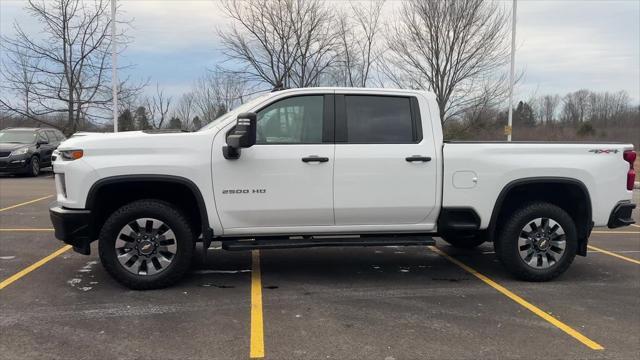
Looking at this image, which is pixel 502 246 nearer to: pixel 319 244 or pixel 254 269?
pixel 319 244

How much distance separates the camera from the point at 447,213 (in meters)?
5.53

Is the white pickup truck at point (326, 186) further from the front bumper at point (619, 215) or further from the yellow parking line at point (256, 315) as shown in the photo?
the yellow parking line at point (256, 315)

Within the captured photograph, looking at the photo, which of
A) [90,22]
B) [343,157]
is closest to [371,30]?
[90,22]

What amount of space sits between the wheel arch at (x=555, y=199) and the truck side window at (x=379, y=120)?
3.86 ft

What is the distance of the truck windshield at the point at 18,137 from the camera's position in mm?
18194

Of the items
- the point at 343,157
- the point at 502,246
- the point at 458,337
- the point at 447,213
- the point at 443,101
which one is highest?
the point at 443,101

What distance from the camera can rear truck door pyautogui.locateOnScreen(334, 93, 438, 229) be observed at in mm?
5301

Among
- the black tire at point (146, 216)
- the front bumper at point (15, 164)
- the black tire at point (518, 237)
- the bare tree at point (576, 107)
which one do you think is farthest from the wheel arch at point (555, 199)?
the bare tree at point (576, 107)

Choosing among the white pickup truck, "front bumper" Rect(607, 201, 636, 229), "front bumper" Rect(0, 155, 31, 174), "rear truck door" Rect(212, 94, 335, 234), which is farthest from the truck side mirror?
"front bumper" Rect(0, 155, 31, 174)

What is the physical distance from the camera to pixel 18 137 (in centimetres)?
1839

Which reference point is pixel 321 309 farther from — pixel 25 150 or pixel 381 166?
pixel 25 150

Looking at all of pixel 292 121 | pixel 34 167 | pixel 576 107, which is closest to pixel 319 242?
pixel 292 121

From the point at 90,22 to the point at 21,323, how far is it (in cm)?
2313

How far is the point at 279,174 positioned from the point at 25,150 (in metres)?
15.5
